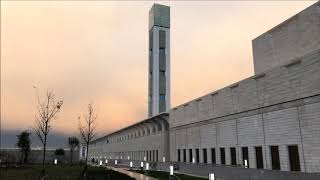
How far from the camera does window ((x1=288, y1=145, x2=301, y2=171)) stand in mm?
27844

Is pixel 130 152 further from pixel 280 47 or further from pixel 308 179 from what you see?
pixel 308 179

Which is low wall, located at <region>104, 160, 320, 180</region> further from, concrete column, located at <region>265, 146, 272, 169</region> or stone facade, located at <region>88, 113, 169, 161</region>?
stone facade, located at <region>88, 113, 169, 161</region>

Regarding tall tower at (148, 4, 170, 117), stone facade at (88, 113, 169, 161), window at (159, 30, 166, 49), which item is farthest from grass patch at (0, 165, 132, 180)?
window at (159, 30, 166, 49)

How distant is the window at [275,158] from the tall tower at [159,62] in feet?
244

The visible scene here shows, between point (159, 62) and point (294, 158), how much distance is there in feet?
273

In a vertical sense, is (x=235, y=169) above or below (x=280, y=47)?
below

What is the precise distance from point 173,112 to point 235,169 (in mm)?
30158

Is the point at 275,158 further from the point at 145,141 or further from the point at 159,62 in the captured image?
the point at 159,62

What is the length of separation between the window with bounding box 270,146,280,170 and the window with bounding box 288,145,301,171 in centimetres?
167

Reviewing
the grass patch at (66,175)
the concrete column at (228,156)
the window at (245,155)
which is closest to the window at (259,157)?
the window at (245,155)

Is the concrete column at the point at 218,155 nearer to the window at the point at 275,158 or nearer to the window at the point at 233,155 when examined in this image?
the window at the point at 233,155

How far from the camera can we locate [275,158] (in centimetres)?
3062

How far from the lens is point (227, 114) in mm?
39250

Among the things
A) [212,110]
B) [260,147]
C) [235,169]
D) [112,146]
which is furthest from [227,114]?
[112,146]
